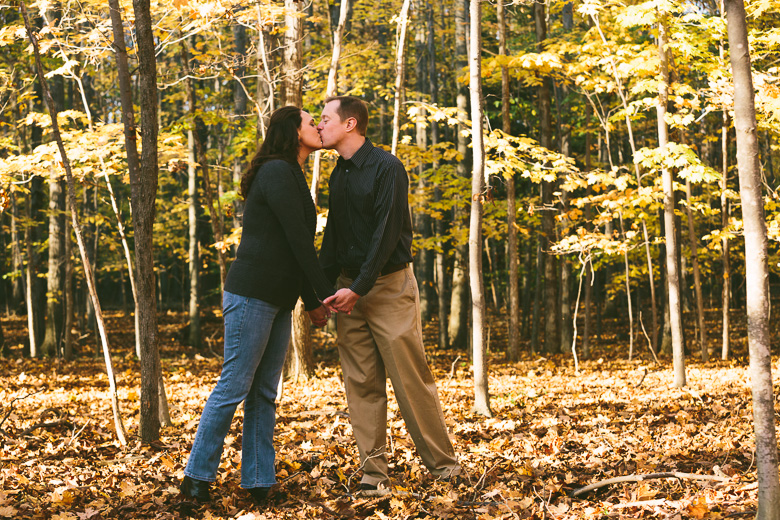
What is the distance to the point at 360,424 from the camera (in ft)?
11.5

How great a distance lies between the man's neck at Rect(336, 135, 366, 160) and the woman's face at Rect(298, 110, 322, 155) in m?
0.14

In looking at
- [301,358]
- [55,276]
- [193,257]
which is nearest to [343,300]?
[301,358]

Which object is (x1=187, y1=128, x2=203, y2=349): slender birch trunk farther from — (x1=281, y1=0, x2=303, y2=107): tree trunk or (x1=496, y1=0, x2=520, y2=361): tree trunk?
(x1=496, y1=0, x2=520, y2=361): tree trunk

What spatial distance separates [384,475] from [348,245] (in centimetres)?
130

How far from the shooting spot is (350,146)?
3479 millimetres

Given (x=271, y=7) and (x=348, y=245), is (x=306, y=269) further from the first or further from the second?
(x=271, y=7)

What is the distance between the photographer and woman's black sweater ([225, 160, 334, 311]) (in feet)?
10.4

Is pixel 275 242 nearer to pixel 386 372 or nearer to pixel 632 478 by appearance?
pixel 386 372

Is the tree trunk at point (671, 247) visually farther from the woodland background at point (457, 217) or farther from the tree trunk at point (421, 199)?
the tree trunk at point (421, 199)

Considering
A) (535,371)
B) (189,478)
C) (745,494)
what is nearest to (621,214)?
Answer: (535,371)

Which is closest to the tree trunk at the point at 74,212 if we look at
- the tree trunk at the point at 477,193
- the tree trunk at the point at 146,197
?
the tree trunk at the point at 146,197

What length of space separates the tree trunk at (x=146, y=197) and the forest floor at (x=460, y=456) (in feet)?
2.30

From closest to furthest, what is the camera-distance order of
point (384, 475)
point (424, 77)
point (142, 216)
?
point (384, 475) < point (142, 216) < point (424, 77)

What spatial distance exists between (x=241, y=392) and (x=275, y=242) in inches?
31.5
